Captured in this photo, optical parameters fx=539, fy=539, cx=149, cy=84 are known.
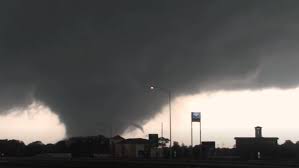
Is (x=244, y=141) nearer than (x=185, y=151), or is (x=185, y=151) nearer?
(x=185, y=151)

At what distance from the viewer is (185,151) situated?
5979 inches

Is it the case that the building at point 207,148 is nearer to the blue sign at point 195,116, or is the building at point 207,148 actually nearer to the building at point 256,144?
the blue sign at point 195,116

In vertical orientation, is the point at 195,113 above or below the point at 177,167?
above

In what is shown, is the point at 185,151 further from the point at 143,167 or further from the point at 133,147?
the point at 143,167

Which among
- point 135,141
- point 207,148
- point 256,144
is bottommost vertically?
point 207,148

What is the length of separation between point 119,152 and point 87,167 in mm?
108487

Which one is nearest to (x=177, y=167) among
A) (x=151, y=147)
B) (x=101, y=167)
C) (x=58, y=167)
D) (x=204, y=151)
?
(x=101, y=167)

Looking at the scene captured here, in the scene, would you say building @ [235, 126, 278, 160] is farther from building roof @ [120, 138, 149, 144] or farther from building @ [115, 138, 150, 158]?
building roof @ [120, 138, 149, 144]

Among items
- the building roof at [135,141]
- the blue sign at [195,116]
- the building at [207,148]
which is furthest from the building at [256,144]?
the blue sign at [195,116]

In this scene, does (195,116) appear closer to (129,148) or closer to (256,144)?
(256,144)

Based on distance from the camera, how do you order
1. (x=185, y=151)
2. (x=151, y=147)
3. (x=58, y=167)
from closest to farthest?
(x=58, y=167)
(x=151, y=147)
(x=185, y=151)

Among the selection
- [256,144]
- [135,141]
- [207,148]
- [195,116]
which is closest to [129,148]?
[135,141]

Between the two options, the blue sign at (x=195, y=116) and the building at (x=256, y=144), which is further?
the building at (x=256, y=144)

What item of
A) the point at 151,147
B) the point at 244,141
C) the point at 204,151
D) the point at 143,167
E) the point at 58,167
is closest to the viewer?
the point at 143,167
